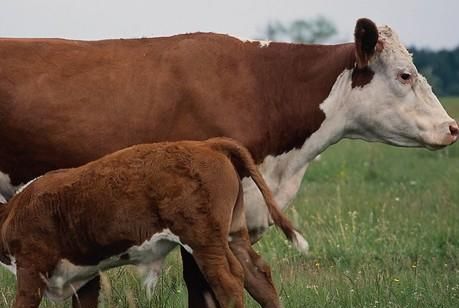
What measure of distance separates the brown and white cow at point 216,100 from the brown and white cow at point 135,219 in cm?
53

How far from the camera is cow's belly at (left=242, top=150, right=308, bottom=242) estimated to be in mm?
7375

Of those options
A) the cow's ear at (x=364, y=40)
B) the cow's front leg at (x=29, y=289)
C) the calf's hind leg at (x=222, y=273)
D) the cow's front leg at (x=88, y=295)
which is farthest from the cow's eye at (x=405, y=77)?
the cow's front leg at (x=29, y=289)

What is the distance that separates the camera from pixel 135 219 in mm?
6285

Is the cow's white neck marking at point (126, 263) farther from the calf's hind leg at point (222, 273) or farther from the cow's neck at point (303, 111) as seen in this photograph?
the cow's neck at point (303, 111)

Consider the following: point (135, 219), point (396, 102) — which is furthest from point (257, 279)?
point (396, 102)

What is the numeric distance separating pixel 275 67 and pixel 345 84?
0.49 m

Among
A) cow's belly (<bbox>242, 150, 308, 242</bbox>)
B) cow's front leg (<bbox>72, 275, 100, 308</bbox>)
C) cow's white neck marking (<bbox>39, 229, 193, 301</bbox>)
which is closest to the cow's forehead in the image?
cow's belly (<bbox>242, 150, 308, 242</bbox>)

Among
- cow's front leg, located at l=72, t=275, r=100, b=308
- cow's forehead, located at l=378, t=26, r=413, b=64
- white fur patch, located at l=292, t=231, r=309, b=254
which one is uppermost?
cow's forehead, located at l=378, t=26, r=413, b=64

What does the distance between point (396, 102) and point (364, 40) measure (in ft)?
1.64

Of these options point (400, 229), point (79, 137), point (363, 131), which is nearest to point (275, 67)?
point (363, 131)

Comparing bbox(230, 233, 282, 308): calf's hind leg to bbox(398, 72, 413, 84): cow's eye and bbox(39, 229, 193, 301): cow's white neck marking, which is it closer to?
bbox(39, 229, 193, 301): cow's white neck marking

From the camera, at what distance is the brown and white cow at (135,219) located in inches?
246

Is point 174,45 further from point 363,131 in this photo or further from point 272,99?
point 363,131

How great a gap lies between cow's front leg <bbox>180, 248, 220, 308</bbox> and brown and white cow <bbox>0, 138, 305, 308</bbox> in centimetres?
56
